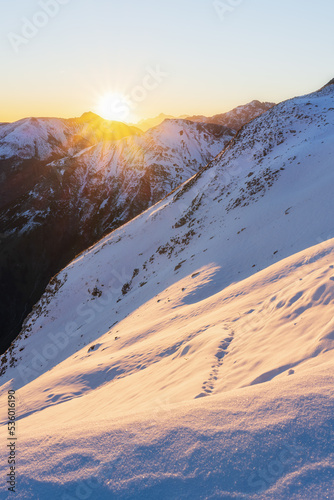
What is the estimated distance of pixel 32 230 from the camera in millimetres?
87438

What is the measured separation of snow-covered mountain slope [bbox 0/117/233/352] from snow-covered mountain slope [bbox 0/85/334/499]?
182ft

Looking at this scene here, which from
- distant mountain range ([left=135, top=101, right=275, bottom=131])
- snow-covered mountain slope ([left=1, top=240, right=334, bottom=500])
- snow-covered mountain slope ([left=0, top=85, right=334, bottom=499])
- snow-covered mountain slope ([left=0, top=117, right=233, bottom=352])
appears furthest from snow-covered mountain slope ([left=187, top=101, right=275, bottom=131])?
snow-covered mountain slope ([left=1, top=240, right=334, bottom=500])

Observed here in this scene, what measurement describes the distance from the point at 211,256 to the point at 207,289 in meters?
4.95

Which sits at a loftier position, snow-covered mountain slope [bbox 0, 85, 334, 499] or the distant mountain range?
the distant mountain range

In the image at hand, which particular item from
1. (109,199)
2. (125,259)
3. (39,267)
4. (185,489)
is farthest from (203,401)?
(109,199)

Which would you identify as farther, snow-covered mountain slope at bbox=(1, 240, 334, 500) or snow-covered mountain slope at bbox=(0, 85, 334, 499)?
snow-covered mountain slope at bbox=(0, 85, 334, 499)

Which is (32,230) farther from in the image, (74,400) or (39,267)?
(74,400)

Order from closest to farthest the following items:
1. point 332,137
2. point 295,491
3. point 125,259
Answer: point 295,491 → point 332,137 → point 125,259

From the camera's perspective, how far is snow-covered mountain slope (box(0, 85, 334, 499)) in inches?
137

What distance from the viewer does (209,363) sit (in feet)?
24.4

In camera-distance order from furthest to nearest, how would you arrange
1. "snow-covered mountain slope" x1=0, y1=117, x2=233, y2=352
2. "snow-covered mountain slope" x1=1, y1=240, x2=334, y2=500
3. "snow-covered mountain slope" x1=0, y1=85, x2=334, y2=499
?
"snow-covered mountain slope" x1=0, y1=117, x2=233, y2=352
"snow-covered mountain slope" x1=0, y1=85, x2=334, y2=499
"snow-covered mountain slope" x1=1, y1=240, x2=334, y2=500

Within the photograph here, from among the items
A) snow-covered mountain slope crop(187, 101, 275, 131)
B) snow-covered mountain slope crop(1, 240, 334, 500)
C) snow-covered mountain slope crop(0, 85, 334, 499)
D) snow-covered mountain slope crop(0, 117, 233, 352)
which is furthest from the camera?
snow-covered mountain slope crop(187, 101, 275, 131)

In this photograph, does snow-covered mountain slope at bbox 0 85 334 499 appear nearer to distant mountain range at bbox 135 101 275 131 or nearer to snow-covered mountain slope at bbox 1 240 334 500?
snow-covered mountain slope at bbox 1 240 334 500

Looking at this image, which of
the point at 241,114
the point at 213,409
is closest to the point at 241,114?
the point at 241,114
